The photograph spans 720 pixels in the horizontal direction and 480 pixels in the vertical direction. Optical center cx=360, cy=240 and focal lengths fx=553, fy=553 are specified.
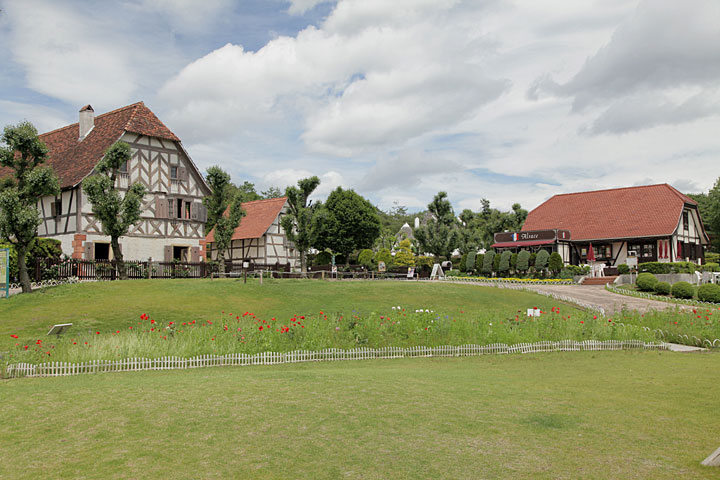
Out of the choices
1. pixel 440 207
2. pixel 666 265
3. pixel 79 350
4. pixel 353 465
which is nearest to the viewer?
pixel 353 465

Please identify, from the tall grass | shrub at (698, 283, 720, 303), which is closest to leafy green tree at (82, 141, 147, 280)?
Answer: the tall grass

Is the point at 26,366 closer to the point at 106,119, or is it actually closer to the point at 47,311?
the point at 47,311

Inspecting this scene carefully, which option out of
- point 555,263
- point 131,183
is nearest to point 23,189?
point 131,183

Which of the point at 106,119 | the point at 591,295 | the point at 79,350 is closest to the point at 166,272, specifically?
the point at 106,119

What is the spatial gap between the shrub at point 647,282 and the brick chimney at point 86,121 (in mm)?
39505

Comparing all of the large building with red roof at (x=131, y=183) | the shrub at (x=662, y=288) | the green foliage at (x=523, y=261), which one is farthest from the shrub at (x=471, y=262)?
the large building with red roof at (x=131, y=183)

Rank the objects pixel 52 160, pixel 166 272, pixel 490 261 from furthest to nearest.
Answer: pixel 490 261
pixel 52 160
pixel 166 272

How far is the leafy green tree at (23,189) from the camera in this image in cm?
2370

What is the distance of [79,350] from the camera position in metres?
13.3

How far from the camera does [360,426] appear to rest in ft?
23.6

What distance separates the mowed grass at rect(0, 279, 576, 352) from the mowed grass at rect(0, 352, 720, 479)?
26.5ft

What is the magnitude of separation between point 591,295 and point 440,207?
87.8 ft

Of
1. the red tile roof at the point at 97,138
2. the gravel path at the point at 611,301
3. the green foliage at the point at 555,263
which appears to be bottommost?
the gravel path at the point at 611,301

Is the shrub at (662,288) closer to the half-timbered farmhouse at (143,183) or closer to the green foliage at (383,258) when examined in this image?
the half-timbered farmhouse at (143,183)
